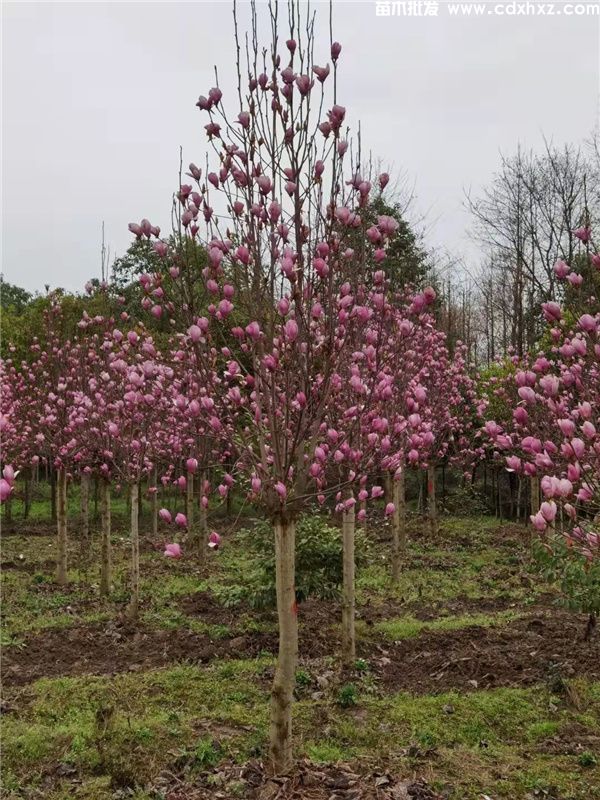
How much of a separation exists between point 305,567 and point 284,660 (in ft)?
13.5

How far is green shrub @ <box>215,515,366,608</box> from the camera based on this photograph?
26.8 ft

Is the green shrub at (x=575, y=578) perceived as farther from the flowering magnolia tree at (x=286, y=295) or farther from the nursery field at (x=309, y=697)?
the flowering magnolia tree at (x=286, y=295)

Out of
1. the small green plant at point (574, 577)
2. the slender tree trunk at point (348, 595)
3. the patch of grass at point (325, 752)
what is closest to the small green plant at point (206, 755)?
the patch of grass at point (325, 752)

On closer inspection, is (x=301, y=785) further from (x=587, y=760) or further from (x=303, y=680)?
(x=303, y=680)

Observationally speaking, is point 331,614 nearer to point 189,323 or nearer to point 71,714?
point 71,714

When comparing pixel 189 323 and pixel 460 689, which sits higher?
pixel 189 323

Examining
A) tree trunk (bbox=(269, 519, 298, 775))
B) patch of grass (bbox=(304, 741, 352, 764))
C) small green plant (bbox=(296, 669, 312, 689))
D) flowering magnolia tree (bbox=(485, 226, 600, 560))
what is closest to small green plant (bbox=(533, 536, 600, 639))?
flowering magnolia tree (bbox=(485, 226, 600, 560))

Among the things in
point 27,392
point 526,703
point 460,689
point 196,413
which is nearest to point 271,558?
point 460,689

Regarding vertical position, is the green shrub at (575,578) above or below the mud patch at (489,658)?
above

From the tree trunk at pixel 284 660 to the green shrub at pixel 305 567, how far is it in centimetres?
389

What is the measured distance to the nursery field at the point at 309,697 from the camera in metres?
4.55

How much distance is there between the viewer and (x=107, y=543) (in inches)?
408

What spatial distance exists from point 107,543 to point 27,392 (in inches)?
196

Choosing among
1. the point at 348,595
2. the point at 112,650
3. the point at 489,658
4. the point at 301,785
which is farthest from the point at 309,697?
the point at 112,650
